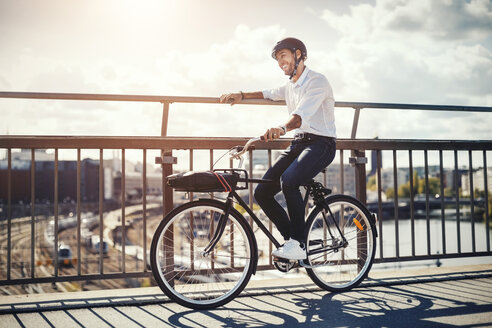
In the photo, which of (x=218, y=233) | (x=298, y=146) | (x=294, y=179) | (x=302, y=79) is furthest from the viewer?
→ (x=298, y=146)

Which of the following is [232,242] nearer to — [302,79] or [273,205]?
[273,205]

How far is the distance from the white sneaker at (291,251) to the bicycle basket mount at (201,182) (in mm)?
538

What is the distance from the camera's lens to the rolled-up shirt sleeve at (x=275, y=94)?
3.50m

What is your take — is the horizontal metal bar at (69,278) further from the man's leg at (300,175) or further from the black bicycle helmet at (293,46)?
the black bicycle helmet at (293,46)

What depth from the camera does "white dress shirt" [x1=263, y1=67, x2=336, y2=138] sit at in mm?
3055

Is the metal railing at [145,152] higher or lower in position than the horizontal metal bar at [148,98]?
lower

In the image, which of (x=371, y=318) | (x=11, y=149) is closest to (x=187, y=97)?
(x=11, y=149)

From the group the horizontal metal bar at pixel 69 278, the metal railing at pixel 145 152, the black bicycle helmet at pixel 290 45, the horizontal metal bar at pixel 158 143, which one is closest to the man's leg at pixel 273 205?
the metal railing at pixel 145 152

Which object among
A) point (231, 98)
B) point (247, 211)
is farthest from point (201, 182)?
point (231, 98)

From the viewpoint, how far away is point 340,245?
3.44 meters

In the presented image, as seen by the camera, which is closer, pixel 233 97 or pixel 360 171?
pixel 233 97

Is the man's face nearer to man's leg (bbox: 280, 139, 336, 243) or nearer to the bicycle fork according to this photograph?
man's leg (bbox: 280, 139, 336, 243)

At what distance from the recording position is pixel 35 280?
3.26 meters

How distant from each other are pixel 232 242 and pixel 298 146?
81 cm
